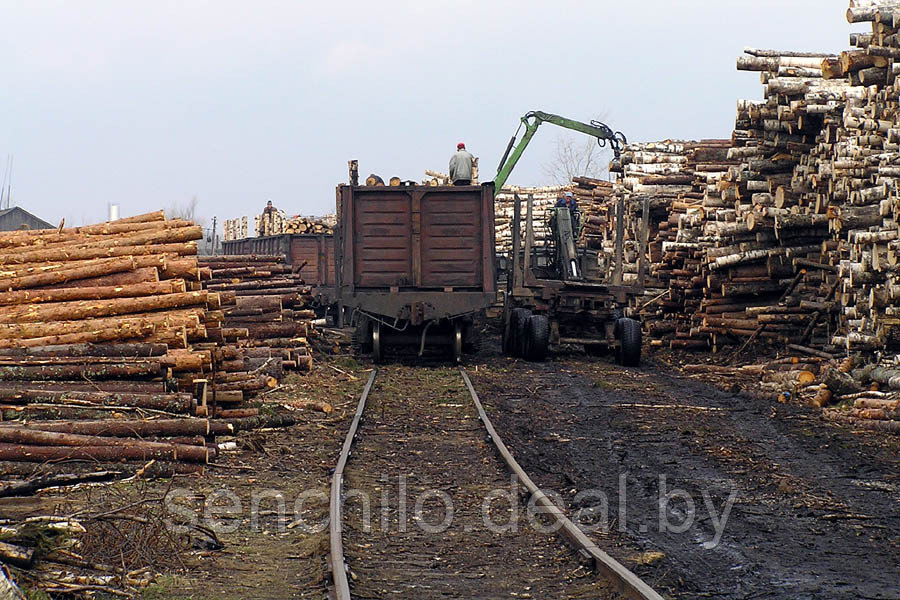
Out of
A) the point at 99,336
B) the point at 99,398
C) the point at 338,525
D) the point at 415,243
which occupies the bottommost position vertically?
the point at 338,525

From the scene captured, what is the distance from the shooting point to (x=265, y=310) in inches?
691

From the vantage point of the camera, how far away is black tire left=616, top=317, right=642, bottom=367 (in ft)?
63.2

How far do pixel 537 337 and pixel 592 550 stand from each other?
13.6m

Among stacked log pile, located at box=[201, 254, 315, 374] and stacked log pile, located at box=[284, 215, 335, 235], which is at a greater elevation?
stacked log pile, located at box=[284, 215, 335, 235]

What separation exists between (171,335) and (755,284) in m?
13.2

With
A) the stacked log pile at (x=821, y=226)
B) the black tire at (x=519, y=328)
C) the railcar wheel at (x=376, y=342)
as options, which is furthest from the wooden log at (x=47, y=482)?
the black tire at (x=519, y=328)

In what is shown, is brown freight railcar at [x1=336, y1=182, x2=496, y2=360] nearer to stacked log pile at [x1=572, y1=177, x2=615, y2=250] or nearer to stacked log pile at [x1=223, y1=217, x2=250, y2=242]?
stacked log pile at [x1=572, y1=177, x2=615, y2=250]

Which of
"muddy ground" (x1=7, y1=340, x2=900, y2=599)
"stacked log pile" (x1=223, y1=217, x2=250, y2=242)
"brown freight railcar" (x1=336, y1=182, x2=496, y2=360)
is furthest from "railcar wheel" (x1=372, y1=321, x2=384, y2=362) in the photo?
"stacked log pile" (x1=223, y1=217, x2=250, y2=242)

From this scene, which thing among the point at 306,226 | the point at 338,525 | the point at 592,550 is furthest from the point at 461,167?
the point at 306,226

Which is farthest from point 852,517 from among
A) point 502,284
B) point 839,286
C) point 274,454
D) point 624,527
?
point 502,284

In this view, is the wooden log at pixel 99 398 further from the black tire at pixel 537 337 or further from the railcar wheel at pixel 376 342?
the black tire at pixel 537 337

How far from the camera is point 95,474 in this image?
750cm

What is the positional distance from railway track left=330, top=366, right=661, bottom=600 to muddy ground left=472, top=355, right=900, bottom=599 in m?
0.29

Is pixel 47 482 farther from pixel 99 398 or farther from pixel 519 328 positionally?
pixel 519 328
